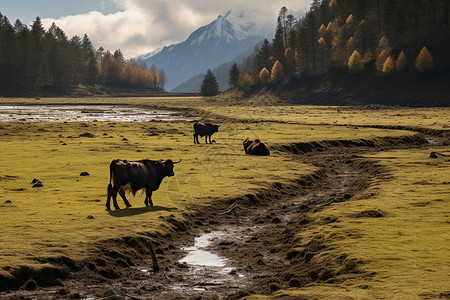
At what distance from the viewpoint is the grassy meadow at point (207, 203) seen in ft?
46.5

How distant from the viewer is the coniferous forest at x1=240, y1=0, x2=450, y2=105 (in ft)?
384

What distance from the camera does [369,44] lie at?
14012 cm

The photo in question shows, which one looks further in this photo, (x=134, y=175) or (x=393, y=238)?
(x=134, y=175)

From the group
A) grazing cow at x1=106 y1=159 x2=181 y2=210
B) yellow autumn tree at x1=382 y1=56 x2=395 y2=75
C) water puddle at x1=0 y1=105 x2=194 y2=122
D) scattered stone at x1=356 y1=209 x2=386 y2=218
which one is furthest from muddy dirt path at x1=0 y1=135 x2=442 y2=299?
yellow autumn tree at x1=382 y1=56 x2=395 y2=75

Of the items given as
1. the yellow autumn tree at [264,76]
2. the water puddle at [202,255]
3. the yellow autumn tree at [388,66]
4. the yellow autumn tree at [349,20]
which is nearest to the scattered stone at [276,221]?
the water puddle at [202,255]

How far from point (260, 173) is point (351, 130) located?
31.2 meters

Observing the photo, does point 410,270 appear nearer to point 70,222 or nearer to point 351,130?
point 70,222

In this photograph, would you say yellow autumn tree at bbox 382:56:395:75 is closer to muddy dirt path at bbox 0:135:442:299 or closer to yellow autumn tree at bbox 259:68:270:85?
yellow autumn tree at bbox 259:68:270:85

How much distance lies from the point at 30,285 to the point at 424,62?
4461 inches

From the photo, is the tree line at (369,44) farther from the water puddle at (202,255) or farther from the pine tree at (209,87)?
the water puddle at (202,255)

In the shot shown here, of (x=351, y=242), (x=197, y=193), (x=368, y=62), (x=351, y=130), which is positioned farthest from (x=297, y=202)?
(x=368, y=62)

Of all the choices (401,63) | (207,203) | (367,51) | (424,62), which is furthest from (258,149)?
(367,51)

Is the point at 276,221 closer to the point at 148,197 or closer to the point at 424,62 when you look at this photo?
the point at 148,197

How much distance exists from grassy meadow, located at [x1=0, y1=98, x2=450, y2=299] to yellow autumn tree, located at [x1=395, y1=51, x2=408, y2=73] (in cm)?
7395
